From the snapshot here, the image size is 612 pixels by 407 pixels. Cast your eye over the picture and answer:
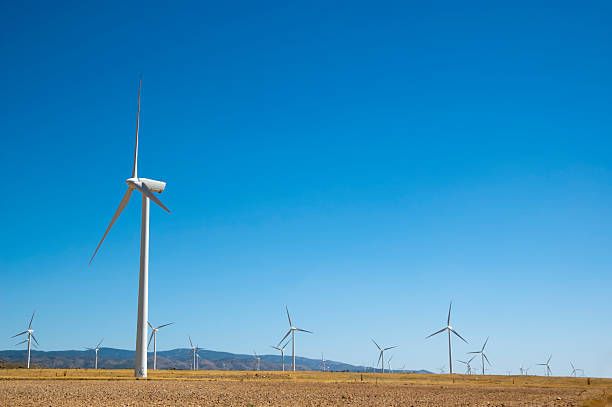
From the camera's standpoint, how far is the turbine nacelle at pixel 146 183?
68.9 meters

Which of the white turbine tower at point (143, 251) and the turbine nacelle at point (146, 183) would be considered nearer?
the white turbine tower at point (143, 251)

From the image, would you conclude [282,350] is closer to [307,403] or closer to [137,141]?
[137,141]

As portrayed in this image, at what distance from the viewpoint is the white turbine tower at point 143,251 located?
6097 cm

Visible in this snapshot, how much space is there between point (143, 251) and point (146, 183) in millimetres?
9347

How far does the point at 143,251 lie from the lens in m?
63.4

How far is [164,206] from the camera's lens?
67.6m

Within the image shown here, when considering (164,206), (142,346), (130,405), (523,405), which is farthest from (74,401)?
(164,206)

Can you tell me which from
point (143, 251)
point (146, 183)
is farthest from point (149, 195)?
point (143, 251)

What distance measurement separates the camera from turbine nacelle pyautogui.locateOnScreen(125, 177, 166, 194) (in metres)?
68.9

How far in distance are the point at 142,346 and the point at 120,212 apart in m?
17.0

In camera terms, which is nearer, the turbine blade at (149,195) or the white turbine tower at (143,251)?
the white turbine tower at (143,251)

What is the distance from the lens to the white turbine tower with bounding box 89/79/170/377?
61.0m

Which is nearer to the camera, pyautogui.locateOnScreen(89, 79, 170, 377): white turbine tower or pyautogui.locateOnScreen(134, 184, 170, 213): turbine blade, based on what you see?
pyautogui.locateOnScreen(89, 79, 170, 377): white turbine tower

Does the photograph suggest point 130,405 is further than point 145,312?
No
